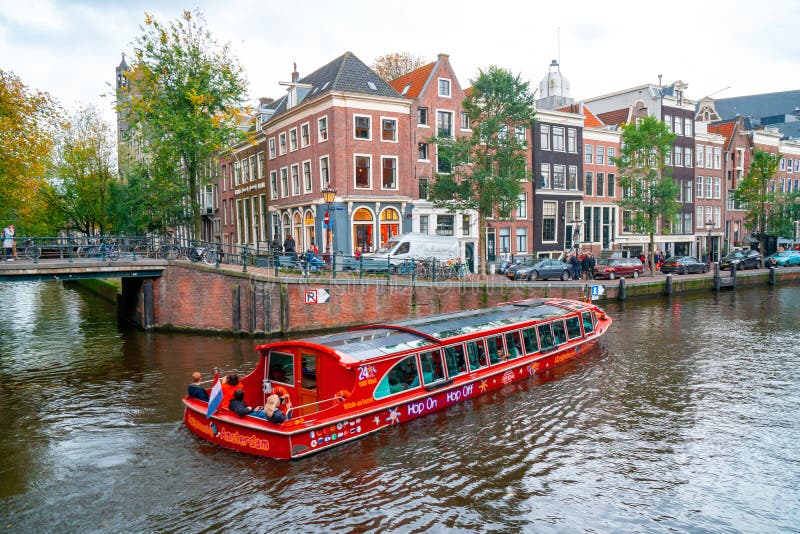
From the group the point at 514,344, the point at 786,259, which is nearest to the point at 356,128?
the point at 514,344

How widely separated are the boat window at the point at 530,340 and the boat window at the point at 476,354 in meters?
2.50

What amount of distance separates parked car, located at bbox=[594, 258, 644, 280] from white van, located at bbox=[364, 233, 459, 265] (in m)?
12.2

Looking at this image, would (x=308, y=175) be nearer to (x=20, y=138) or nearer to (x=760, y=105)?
(x=20, y=138)

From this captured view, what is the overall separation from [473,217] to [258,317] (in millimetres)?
21486

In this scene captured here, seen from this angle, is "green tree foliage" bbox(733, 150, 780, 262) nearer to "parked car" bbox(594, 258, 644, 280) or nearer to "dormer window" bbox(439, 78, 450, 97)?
"parked car" bbox(594, 258, 644, 280)

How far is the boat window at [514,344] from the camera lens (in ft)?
59.2

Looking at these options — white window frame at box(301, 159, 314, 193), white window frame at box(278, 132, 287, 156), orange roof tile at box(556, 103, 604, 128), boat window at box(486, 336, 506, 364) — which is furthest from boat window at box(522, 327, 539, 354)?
orange roof tile at box(556, 103, 604, 128)

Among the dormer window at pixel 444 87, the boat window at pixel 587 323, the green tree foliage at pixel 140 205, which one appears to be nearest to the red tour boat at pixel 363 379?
the boat window at pixel 587 323

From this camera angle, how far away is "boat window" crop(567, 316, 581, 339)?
21.3 m

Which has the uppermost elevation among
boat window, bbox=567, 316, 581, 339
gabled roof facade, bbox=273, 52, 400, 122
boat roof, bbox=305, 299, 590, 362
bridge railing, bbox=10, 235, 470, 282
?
gabled roof facade, bbox=273, 52, 400, 122

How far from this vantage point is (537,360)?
62.2 ft

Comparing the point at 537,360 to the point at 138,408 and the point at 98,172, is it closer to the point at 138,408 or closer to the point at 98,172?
the point at 138,408

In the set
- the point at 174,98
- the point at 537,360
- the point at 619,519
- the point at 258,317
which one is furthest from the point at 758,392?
the point at 174,98

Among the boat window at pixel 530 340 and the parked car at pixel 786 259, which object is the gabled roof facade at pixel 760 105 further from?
the boat window at pixel 530 340
